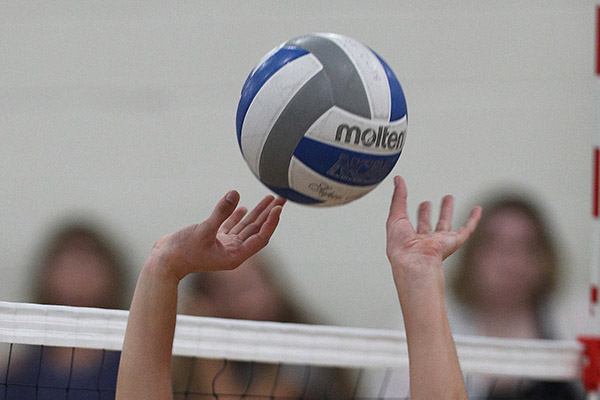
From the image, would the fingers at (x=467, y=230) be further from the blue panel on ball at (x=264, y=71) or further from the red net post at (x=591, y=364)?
the red net post at (x=591, y=364)

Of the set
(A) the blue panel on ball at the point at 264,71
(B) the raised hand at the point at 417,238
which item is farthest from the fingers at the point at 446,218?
(A) the blue panel on ball at the point at 264,71

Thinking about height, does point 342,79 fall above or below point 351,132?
above

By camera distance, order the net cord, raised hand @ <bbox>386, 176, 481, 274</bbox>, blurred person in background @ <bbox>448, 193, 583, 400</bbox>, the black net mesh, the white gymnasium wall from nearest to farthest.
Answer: raised hand @ <bbox>386, 176, 481, 274</bbox>
the net cord
the black net mesh
blurred person in background @ <bbox>448, 193, 583, 400</bbox>
the white gymnasium wall

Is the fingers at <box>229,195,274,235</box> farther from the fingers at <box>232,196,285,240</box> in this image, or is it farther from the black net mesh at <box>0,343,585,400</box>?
the black net mesh at <box>0,343,585,400</box>

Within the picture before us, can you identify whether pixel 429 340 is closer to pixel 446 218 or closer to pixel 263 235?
pixel 446 218

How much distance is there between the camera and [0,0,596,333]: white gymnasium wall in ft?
13.6

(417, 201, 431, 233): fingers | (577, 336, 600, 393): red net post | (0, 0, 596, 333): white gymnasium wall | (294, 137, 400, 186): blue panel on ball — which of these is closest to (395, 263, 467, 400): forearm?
(417, 201, 431, 233): fingers

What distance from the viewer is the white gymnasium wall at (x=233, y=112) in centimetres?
414

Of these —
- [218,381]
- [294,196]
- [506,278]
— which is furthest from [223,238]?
[506,278]

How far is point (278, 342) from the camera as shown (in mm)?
2541

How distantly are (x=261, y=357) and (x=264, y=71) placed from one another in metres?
1.07

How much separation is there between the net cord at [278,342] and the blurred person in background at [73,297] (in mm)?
624

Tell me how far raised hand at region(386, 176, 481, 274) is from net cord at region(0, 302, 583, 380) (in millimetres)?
943

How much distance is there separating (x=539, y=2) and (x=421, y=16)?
69 cm
